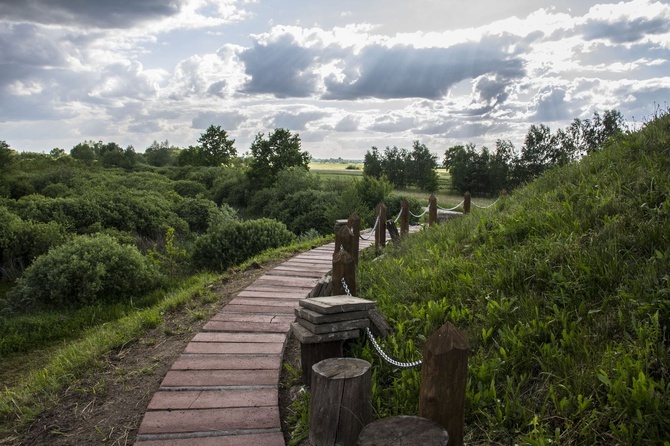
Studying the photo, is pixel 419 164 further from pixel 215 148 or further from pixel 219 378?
pixel 219 378

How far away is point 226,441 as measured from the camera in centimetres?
327

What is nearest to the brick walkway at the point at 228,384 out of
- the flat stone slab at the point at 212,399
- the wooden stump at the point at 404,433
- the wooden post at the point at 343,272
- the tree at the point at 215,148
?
the flat stone slab at the point at 212,399

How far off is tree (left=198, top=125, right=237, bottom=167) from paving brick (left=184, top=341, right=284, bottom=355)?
160 feet

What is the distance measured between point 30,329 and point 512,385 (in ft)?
28.6

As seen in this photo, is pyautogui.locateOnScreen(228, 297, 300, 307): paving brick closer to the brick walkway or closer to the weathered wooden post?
the brick walkway

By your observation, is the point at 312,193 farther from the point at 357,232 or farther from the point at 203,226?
the point at 357,232

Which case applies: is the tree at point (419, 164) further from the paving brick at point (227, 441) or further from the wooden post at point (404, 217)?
the paving brick at point (227, 441)

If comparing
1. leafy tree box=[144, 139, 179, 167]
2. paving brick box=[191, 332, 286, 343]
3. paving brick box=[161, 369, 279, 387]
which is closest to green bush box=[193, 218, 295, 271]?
paving brick box=[191, 332, 286, 343]

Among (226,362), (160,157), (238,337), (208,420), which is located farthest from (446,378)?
(160,157)

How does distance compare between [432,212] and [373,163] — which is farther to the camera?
[373,163]

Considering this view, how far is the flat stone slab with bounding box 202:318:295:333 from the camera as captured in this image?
5.23 m

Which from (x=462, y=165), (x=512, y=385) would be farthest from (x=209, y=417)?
(x=462, y=165)

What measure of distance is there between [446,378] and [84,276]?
9308 millimetres

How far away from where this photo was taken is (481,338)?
160 inches
